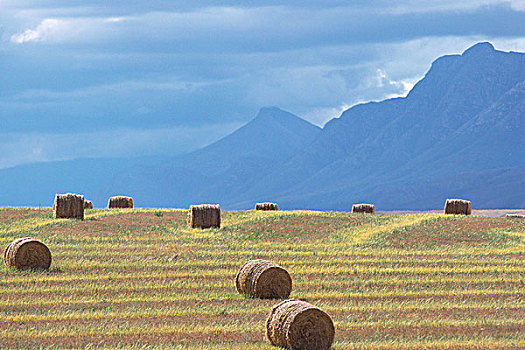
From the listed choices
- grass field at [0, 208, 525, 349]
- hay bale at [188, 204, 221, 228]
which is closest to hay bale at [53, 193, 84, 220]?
grass field at [0, 208, 525, 349]

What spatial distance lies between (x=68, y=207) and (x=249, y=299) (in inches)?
1037

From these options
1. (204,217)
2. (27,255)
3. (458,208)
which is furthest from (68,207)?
(458,208)

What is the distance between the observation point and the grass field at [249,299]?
71.2 feet

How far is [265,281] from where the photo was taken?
92.0 ft

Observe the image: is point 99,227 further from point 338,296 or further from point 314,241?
point 338,296

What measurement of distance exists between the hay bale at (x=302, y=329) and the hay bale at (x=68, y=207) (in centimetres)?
3355

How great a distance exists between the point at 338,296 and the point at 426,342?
7684 millimetres

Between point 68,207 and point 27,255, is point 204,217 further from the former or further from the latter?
point 27,255

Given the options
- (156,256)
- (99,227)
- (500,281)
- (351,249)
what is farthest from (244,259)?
(99,227)

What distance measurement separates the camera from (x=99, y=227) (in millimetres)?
49812

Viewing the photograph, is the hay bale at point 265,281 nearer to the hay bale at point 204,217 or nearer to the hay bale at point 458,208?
the hay bale at point 204,217

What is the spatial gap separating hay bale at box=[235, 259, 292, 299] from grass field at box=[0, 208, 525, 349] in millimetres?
443

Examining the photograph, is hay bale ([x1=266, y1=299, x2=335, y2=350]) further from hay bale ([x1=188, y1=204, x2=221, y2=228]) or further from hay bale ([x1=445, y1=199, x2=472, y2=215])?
hay bale ([x1=445, y1=199, x2=472, y2=215])

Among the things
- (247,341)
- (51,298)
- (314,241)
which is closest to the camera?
(247,341)
